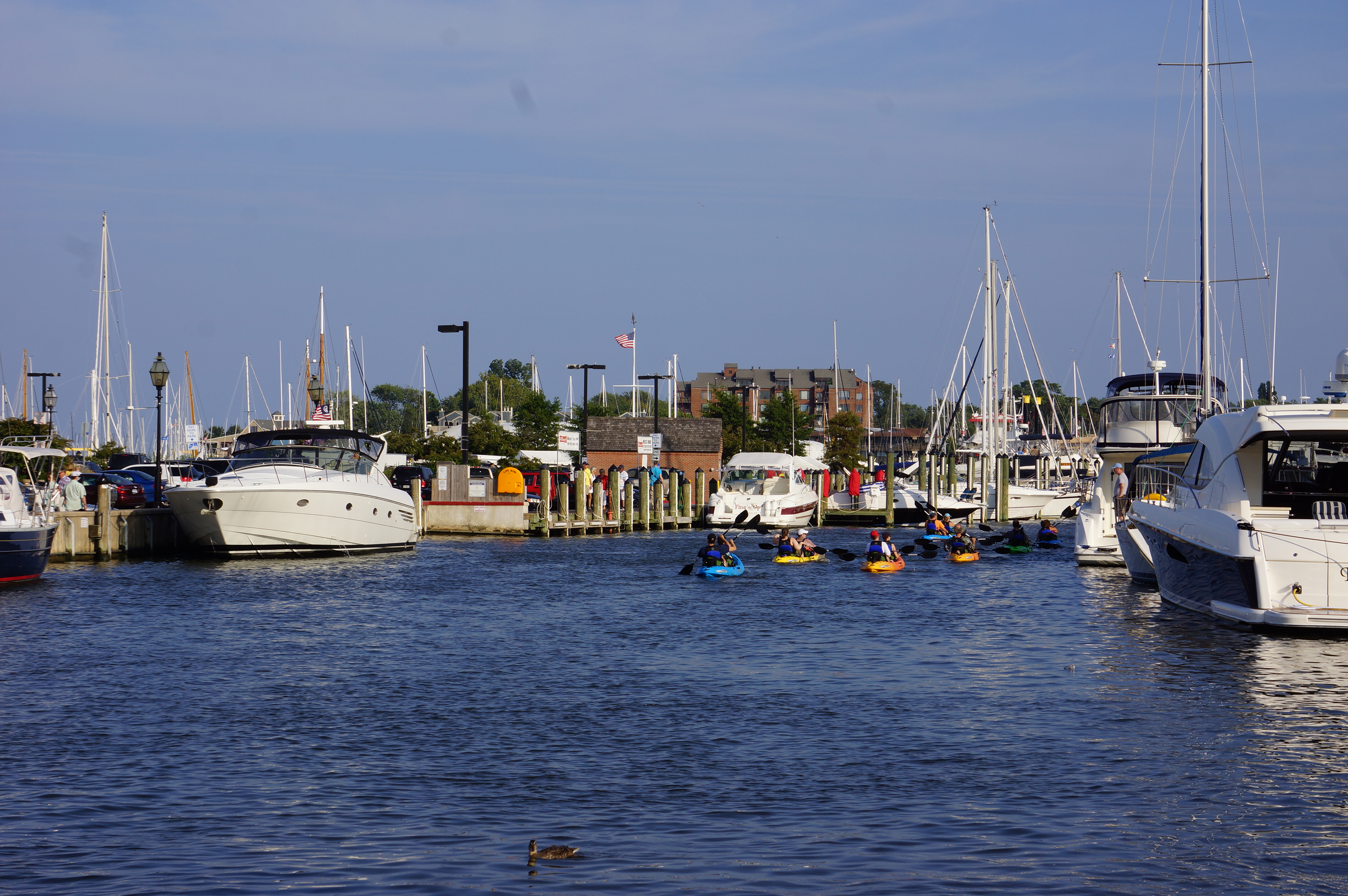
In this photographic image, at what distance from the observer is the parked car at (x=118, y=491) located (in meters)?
44.0

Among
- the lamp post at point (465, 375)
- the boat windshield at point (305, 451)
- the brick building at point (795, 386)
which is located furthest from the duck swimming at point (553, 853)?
the brick building at point (795, 386)

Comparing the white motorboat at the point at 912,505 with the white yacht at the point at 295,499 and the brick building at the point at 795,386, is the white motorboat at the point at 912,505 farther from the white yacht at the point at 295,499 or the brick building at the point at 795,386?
the brick building at the point at 795,386

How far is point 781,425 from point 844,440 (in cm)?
568

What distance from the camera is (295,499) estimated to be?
113ft

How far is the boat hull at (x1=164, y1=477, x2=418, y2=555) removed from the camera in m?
33.8

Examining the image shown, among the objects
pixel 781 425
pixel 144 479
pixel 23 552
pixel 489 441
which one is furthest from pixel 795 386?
pixel 23 552

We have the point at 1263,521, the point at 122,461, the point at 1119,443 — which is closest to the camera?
the point at 1263,521

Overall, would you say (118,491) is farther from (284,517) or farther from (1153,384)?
(1153,384)

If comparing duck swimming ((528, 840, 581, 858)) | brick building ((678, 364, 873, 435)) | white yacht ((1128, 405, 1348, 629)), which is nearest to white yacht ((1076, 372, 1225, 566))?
white yacht ((1128, 405, 1348, 629))

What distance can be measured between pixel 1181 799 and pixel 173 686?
42.3 feet

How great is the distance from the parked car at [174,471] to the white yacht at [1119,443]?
29.1 m

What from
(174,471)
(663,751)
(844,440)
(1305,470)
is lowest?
(663,751)

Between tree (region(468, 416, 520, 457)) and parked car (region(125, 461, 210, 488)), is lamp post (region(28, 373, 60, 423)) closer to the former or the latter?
parked car (region(125, 461, 210, 488))

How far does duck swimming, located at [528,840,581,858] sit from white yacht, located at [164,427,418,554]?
2573 cm
